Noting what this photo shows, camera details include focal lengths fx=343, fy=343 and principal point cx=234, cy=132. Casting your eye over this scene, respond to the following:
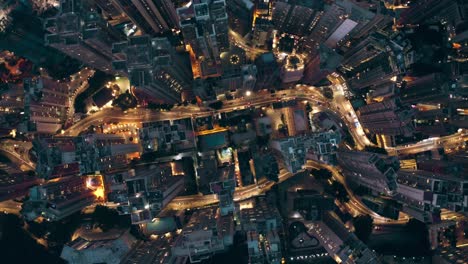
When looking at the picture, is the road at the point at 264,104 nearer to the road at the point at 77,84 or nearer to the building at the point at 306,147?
the road at the point at 77,84

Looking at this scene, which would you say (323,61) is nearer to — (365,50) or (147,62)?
(365,50)

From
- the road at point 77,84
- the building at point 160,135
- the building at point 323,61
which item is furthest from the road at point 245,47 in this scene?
the road at point 77,84

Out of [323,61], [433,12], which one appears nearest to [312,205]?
[323,61]

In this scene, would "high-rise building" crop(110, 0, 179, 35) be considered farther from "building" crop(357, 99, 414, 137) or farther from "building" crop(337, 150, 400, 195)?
"building" crop(357, 99, 414, 137)

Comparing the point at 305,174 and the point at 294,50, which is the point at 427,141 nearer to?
the point at 305,174

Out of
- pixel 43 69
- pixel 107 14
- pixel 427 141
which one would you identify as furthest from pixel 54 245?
pixel 427 141

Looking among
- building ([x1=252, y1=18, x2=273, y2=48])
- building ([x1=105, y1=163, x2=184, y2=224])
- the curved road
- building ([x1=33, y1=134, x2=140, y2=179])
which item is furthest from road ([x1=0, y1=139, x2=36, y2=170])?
building ([x1=252, y1=18, x2=273, y2=48])
